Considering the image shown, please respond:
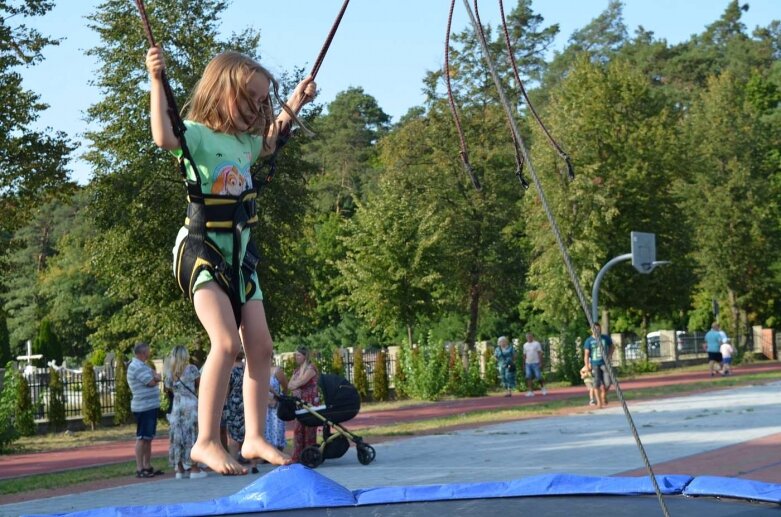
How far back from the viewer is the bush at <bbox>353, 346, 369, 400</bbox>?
26.1 m

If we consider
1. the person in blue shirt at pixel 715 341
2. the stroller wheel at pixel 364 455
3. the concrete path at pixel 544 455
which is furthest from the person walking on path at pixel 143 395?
the person in blue shirt at pixel 715 341

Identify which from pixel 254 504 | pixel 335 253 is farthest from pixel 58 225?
pixel 254 504

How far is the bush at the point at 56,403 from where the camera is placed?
20953mm

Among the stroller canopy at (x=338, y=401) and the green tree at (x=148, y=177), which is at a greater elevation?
the green tree at (x=148, y=177)

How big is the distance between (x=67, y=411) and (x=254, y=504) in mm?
18770

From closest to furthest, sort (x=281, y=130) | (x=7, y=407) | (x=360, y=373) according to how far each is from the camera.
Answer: (x=281, y=130) → (x=7, y=407) → (x=360, y=373)

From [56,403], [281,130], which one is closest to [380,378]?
[56,403]

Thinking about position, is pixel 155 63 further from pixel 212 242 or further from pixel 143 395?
pixel 143 395

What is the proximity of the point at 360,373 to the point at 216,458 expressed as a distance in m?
23.1

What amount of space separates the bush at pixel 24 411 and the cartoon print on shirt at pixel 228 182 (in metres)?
17.5

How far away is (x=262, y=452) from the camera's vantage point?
10.9ft

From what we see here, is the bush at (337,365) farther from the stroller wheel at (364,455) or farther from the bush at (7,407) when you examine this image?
the stroller wheel at (364,455)

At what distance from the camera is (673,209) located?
121 feet

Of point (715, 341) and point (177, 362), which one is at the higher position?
point (177, 362)
